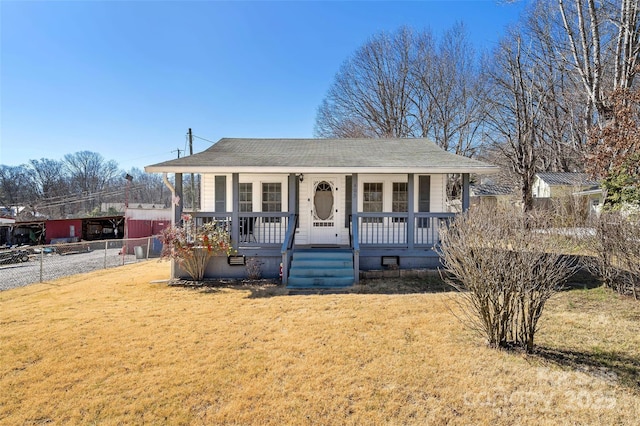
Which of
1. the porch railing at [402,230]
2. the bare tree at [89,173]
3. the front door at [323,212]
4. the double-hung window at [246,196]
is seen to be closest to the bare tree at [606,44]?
the porch railing at [402,230]

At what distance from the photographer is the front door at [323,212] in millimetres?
9836

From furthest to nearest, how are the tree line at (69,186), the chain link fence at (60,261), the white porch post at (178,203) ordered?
the tree line at (69,186)
the chain link fence at (60,261)
the white porch post at (178,203)

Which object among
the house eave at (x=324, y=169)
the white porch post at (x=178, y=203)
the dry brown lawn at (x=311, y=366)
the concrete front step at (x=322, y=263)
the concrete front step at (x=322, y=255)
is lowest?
the dry brown lawn at (x=311, y=366)

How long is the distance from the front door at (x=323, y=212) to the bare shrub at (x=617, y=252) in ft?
21.2

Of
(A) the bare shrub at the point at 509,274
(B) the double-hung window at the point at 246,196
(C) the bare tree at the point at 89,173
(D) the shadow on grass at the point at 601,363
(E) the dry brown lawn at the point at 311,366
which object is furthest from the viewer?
(C) the bare tree at the point at 89,173

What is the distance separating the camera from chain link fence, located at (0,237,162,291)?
33.9 ft

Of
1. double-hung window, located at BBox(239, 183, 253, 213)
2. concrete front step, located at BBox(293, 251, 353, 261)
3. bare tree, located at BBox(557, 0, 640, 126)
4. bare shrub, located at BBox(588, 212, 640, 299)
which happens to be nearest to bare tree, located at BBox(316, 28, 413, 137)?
bare tree, located at BBox(557, 0, 640, 126)

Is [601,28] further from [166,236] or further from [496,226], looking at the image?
[166,236]

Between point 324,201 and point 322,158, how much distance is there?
1413 mm

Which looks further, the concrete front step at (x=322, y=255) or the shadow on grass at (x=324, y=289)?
the concrete front step at (x=322, y=255)

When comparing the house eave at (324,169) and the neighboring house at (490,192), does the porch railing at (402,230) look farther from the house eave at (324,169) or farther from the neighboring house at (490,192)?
the neighboring house at (490,192)

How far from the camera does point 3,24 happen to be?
9750 millimetres

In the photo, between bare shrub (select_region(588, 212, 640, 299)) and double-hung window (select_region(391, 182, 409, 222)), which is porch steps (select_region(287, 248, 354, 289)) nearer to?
double-hung window (select_region(391, 182, 409, 222))

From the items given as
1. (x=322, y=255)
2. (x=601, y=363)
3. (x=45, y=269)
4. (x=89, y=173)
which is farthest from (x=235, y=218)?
(x=89, y=173)
